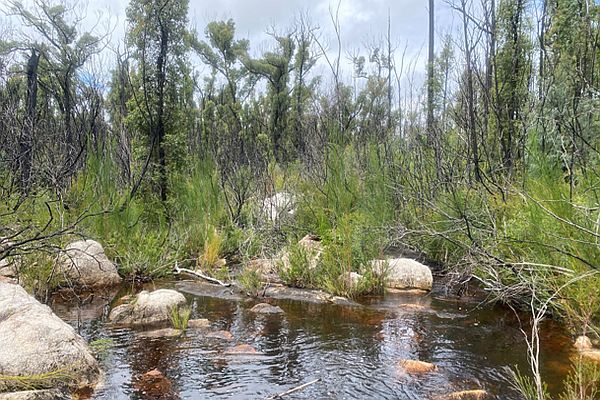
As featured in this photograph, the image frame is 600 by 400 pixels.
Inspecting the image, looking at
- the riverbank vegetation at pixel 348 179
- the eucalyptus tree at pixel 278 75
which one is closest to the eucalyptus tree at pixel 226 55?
the eucalyptus tree at pixel 278 75

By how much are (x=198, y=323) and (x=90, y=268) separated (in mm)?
2031

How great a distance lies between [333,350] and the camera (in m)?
3.95

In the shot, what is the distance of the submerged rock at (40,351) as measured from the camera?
119 inches

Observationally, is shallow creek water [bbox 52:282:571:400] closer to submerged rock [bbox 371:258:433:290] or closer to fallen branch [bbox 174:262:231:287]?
submerged rock [bbox 371:258:433:290]

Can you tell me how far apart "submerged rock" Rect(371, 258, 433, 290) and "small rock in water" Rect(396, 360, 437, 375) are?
7.16 ft

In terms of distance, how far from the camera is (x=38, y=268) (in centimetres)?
505

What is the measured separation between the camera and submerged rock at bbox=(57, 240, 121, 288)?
A: 5777 mm

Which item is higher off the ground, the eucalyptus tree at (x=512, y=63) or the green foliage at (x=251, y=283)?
the eucalyptus tree at (x=512, y=63)

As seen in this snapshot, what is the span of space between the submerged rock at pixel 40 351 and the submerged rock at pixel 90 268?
2.25 metres

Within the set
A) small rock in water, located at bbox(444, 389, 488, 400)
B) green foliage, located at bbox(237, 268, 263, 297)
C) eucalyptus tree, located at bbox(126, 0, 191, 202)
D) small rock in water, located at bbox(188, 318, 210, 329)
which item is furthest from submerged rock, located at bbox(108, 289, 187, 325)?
eucalyptus tree, located at bbox(126, 0, 191, 202)

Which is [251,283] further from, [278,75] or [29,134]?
[278,75]

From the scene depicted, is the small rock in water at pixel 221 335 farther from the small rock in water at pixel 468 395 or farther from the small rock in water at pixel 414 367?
the small rock in water at pixel 468 395

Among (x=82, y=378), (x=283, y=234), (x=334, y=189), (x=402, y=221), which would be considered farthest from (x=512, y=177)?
(x=82, y=378)

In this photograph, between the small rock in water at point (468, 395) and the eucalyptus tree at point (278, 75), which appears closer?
the small rock in water at point (468, 395)
